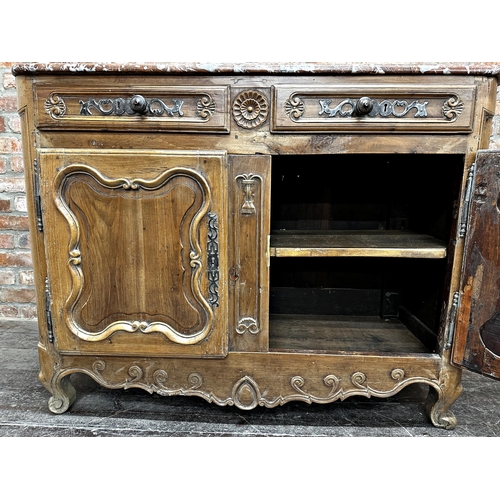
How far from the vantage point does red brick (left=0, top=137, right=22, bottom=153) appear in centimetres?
181

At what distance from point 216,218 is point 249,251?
0.14 meters

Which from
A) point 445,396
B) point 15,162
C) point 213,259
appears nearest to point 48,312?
point 213,259

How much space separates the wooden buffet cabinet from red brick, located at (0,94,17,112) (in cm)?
89

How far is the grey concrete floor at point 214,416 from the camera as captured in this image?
1156 mm

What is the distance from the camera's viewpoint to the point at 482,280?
105 centimetres

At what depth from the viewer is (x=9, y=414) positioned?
1209mm

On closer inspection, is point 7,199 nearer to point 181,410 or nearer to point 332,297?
point 181,410

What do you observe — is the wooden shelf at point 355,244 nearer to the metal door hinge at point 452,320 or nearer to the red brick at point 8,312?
the metal door hinge at point 452,320

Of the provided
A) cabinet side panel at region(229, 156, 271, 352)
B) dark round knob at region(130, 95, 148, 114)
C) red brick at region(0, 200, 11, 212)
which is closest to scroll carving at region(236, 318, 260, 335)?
cabinet side panel at region(229, 156, 271, 352)

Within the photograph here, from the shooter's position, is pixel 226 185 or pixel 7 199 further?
pixel 7 199

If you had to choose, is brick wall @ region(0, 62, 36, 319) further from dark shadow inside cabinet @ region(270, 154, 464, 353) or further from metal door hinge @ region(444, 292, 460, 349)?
metal door hinge @ region(444, 292, 460, 349)

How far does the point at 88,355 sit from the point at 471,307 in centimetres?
120

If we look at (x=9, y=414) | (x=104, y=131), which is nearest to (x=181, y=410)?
(x=9, y=414)

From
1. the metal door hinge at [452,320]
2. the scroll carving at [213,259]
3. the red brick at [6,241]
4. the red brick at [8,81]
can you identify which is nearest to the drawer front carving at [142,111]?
the scroll carving at [213,259]
